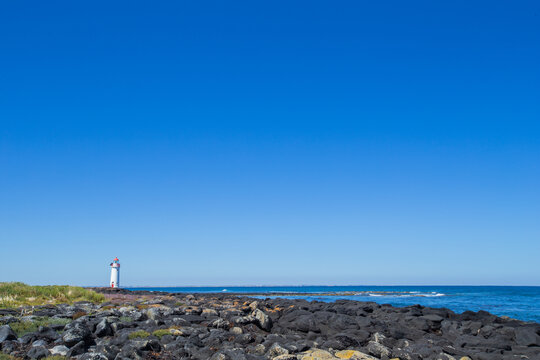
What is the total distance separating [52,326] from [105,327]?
1841 mm

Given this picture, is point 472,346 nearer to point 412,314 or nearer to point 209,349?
point 412,314

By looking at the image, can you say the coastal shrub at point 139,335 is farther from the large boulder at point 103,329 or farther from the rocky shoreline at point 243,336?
the large boulder at point 103,329

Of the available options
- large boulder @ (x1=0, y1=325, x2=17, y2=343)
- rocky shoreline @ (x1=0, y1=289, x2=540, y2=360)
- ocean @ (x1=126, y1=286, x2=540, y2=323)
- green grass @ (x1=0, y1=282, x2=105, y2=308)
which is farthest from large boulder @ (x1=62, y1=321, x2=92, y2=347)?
ocean @ (x1=126, y1=286, x2=540, y2=323)

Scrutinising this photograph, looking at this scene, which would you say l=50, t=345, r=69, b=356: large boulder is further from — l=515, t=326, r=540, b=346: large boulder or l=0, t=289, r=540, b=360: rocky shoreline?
l=515, t=326, r=540, b=346: large boulder

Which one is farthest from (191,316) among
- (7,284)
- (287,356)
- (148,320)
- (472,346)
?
(7,284)

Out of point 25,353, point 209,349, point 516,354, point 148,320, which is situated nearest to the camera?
point 25,353

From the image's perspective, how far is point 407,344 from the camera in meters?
15.6

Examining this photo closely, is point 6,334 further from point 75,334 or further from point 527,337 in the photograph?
point 527,337

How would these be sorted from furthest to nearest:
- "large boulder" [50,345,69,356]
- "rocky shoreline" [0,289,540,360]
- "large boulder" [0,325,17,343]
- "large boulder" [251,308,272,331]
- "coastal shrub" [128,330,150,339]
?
"large boulder" [251,308,272,331], "coastal shrub" [128,330,150,339], "large boulder" [0,325,17,343], "rocky shoreline" [0,289,540,360], "large boulder" [50,345,69,356]

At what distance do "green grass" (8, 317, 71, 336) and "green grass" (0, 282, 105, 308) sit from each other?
261 inches

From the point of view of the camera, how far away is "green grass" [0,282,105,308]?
935 inches

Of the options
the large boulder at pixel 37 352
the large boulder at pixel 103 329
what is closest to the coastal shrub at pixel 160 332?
the large boulder at pixel 103 329

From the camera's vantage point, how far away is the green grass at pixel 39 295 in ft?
77.9

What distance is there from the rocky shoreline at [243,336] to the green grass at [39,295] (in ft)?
14.1
